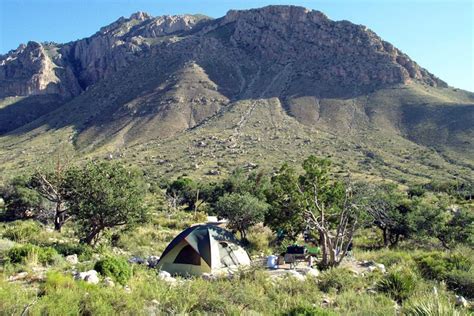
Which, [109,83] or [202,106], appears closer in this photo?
[202,106]

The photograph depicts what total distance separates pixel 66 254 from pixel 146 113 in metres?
79.2

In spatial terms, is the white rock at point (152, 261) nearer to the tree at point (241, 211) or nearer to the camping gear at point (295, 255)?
the camping gear at point (295, 255)

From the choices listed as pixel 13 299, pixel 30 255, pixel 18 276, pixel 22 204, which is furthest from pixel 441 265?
pixel 22 204

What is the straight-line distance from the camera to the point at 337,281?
1129cm

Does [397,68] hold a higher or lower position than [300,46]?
lower

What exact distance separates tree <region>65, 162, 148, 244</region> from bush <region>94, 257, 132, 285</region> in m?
6.73

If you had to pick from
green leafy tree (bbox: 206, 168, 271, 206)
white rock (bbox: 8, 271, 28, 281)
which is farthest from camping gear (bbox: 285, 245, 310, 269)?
green leafy tree (bbox: 206, 168, 271, 206)

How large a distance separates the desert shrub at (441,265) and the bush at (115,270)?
9634 millimetres

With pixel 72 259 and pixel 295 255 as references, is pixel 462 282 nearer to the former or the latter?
pixel 295 255

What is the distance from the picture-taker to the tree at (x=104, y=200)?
17781 millimetres

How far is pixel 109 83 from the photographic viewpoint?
12144 centimetres

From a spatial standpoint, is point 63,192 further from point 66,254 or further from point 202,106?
point 202,106

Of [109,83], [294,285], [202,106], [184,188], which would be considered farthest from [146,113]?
[294,285]

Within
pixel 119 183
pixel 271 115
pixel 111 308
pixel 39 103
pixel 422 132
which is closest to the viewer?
pixel 111 308
